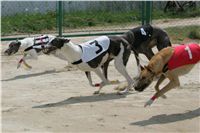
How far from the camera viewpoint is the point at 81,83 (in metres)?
10.9

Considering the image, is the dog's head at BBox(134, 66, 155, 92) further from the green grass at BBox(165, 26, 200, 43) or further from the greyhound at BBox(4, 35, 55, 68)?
the green grass at BBox(165, 26, 200, 43)

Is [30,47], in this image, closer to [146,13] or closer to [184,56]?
[146,13]

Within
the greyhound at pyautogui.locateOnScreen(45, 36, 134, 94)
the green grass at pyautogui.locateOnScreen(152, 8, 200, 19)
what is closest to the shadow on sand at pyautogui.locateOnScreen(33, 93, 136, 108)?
the greyhound at pyautogui.locateOnScreen(45, 36, 134, 94)

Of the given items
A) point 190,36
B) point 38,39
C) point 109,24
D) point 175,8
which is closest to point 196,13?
point 175,8

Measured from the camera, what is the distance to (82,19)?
2084 centimetres

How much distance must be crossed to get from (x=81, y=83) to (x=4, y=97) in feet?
5.85

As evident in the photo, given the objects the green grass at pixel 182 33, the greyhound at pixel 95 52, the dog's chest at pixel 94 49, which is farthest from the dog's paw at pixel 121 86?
the green grass at pixel 182 33

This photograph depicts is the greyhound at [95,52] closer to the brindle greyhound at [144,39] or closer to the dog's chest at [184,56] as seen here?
the brindle greyhound at [144,39]

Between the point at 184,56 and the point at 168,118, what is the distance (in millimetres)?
961

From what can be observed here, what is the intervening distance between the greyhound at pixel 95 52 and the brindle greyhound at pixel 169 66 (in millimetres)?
1390

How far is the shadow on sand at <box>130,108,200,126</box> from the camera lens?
7.73 meters

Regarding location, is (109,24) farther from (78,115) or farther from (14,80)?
(78,115)

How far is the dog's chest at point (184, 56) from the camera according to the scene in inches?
328

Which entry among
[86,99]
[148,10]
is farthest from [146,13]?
[86,99]
